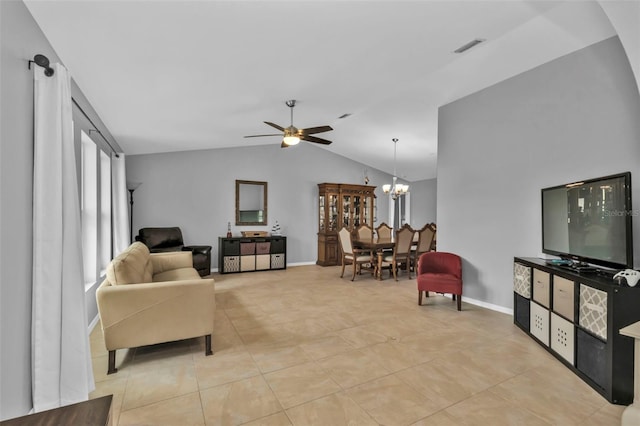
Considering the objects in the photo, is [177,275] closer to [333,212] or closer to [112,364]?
[112,364]

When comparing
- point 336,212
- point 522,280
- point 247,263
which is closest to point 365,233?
point 336,212

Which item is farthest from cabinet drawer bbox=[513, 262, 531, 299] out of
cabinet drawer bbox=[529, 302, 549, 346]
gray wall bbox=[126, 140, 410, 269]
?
gray wall bbox=[126, 140, 410, 269]

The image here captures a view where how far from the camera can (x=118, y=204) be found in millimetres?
4789

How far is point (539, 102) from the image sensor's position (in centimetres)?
361

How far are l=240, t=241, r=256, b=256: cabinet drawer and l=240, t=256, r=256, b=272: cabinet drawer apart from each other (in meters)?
0.11

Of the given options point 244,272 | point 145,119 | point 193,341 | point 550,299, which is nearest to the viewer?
point 550,299

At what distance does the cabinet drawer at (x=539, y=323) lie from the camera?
288 cm

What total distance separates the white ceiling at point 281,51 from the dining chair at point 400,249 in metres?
2.29

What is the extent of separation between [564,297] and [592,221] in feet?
2.27

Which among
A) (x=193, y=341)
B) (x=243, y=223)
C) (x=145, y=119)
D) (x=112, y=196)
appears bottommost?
(x=193, y=341)

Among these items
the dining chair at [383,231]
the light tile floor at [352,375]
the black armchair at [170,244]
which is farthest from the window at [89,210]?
the dining chair at [383,231]

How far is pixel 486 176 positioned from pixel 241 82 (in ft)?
11.1

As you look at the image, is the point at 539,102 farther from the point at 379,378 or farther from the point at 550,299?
the point at 379,378

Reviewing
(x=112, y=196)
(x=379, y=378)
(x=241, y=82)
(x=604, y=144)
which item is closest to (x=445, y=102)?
(x=604, y=144)
